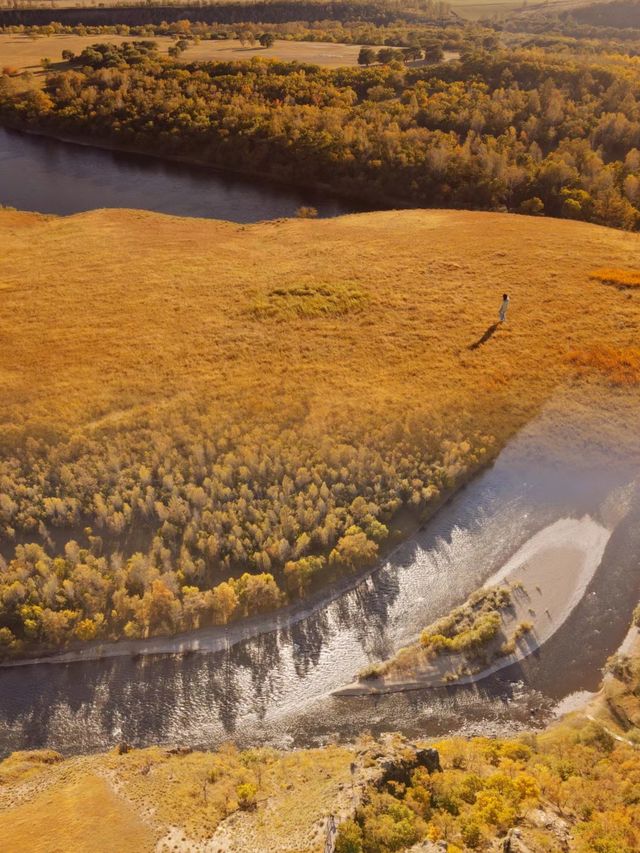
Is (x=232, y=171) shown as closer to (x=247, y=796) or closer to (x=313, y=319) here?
(x=313, y=319)

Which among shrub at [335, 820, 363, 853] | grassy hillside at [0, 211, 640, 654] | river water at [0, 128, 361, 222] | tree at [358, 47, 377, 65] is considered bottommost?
shrub at [335, 820, 363, 853]

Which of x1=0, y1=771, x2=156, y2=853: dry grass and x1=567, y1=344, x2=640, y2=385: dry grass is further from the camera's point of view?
x1=567, y1=344, x2=640, y2=385: dry grass

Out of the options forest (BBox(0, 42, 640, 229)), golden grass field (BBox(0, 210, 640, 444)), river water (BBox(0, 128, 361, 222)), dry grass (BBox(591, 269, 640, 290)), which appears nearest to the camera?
golden grass field (BBox(0, 210, 640, 444))

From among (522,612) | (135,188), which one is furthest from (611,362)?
(135,188)

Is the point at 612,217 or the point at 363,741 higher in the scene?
the point at 612,217

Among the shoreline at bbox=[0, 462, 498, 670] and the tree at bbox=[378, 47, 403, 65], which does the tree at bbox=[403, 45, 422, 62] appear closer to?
the tree at bbox=[378, 47, 403, 65]

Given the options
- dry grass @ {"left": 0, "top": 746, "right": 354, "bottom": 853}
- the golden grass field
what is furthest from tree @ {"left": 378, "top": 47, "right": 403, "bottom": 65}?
dry grass @ {"left": 0, "top": 746, "right": 354, "bottom": 853}

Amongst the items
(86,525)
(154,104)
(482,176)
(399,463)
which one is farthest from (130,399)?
(154,104)

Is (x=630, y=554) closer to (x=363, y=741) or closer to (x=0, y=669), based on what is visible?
(x=363, y=741)
